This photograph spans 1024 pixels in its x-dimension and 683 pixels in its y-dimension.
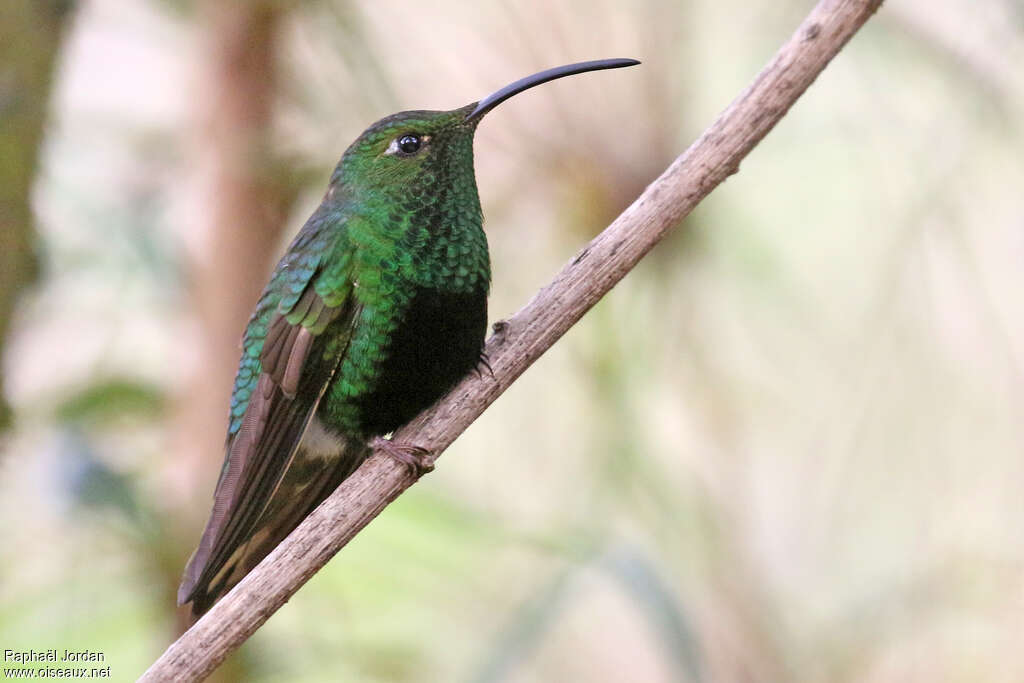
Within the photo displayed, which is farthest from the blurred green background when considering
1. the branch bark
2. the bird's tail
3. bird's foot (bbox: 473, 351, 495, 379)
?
the branch bark

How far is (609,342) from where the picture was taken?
10.4 feet

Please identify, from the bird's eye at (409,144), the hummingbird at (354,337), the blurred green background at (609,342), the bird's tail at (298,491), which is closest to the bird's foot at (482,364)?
the hummingbird at (354,337)

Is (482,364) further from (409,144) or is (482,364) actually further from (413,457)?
Result: (409,144)

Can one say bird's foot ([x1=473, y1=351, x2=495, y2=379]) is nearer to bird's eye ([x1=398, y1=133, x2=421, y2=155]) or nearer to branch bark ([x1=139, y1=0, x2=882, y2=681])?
branch bark ([x1=139, y1=0, x2=882, y2=681])

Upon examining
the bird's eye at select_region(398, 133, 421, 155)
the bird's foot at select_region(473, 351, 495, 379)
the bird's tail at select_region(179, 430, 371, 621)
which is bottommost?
the bird's tail at select_region(179, 430, 371, 621)

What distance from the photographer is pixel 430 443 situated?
5.94ft

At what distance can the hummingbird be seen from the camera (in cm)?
198

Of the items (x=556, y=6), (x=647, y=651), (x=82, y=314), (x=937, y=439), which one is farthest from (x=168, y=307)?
(x=937, y=439)

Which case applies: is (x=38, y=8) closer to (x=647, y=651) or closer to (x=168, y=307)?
(x=168, y=307)

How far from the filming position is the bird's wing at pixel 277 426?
1959 mm

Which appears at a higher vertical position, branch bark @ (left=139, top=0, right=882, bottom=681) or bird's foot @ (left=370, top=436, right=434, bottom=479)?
branch bark @ (left=139, top=0, right=882, bottom=681)

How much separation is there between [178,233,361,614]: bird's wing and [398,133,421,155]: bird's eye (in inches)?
10.4

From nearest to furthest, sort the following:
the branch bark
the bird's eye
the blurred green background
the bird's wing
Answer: the branch bark → the bird's wing → the bird's eye → the blurred green background

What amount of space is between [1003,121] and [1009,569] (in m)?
1.09
